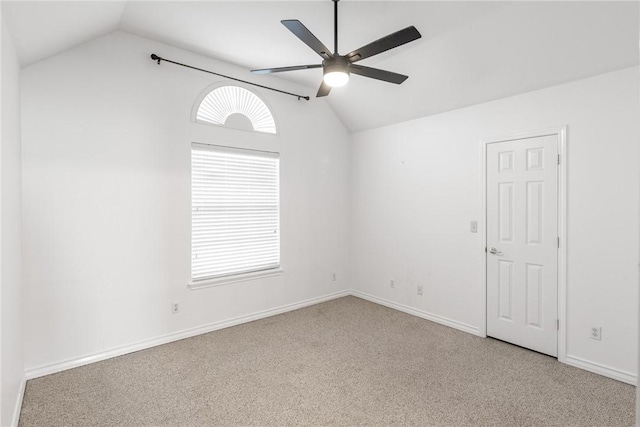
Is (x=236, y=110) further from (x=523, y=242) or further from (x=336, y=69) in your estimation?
(x=523, y=242)

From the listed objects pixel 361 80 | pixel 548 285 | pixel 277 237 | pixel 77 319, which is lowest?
pixel 77 319

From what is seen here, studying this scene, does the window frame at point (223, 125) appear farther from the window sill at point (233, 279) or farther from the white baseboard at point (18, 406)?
the white baseboard at point (18, 406)

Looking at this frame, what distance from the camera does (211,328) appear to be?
12.1ft

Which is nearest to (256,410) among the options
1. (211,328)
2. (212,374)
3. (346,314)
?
(212,374)

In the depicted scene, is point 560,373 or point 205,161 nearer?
point 560,373

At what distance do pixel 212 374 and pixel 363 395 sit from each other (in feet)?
4.19

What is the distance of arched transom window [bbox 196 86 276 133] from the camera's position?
368 centimetres

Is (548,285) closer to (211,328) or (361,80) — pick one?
(361,80)

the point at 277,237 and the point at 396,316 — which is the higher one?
the point at 277,237

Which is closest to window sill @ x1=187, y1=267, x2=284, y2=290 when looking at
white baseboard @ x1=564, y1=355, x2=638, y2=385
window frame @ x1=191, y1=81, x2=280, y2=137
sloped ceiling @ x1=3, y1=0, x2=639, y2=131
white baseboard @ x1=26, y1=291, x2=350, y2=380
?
white baseboard @ x1=26, y1=291, x2=350, y2=380

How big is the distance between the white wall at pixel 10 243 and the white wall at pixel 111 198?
225 mm

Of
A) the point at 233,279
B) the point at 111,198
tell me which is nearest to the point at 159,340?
the point at 233,279

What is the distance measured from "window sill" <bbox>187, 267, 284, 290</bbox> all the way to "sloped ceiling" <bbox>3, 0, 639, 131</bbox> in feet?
8.05

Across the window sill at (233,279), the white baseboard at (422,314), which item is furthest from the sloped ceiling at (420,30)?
the white baseboard at (422,314)
